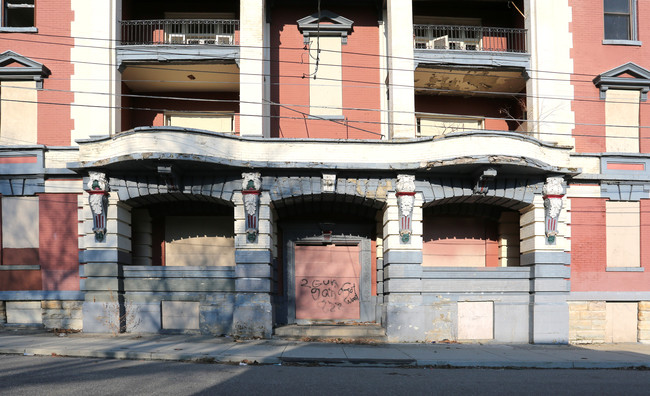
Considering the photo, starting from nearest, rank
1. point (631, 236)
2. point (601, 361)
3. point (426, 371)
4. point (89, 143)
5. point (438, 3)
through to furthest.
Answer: point (426, 371)
point (601, 361)
point (89, 143)
point (631, 236)
point (438, 3)

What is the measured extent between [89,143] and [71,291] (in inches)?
186

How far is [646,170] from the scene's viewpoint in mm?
19719

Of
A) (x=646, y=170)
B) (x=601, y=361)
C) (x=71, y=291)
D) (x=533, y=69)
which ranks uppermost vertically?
(x=533, y=69)

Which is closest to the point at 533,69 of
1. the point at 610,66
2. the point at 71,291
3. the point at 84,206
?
the point at 610,66

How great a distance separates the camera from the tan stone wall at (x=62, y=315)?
18344 mm

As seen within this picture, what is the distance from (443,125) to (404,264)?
602 cm

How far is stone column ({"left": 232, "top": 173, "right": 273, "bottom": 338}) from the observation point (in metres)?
17.6

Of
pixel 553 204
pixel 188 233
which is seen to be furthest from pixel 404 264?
pixel 188 233

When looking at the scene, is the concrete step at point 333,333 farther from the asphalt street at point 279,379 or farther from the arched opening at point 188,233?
the asphalt street at point 279,379

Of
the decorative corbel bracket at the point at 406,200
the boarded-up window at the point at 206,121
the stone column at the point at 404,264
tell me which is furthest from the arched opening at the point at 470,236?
the boarded-up window at the point at 206,121

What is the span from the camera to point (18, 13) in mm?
19578

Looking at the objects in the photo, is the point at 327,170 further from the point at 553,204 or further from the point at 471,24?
the point at 471,24

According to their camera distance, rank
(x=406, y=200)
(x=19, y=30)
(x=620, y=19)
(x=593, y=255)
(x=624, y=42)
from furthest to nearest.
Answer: (x=620, y=19) → (x=624, y=42) → (x=593, y=255) → (x=19, y=30) → (x=406, y=200)

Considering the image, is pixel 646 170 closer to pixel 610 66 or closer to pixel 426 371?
pixel 610 66
